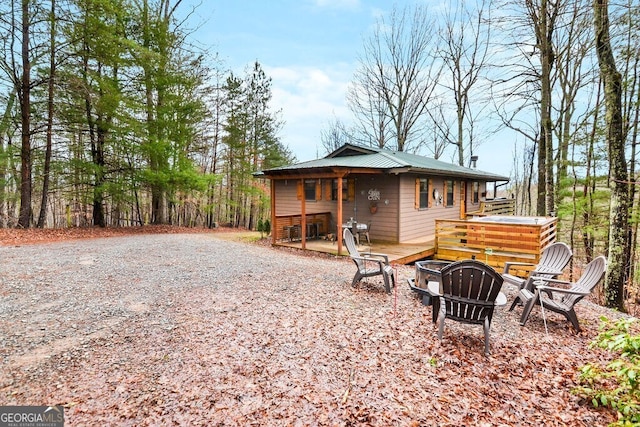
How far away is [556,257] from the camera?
504cm

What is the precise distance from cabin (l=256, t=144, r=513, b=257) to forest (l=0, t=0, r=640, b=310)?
3374mm

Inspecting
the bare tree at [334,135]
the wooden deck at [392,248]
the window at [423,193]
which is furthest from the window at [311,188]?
the bare tree at [334,135]

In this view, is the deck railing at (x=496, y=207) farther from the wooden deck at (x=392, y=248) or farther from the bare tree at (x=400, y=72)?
the bare tree at (x=400, y=72)

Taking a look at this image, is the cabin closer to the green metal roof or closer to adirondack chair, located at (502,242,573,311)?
the green metal roof

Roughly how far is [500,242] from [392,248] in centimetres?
270

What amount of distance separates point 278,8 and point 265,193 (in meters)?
9.33

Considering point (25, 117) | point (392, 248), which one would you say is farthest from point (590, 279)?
point (25, 117)

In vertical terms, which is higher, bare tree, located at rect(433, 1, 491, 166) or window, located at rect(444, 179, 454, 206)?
bare tree, located at rect(433, 1, 491, 166)

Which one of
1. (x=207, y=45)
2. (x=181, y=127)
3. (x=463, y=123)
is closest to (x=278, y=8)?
(x=207, y=45)

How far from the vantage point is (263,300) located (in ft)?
15.1

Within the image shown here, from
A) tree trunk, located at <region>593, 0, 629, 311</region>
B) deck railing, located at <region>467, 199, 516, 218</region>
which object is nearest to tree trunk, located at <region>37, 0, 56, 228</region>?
tree trunk, located at <region>593, 0, 629, 311</region>

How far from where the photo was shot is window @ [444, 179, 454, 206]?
40.4 ft

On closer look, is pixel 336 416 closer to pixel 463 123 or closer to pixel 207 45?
pixel 207 45

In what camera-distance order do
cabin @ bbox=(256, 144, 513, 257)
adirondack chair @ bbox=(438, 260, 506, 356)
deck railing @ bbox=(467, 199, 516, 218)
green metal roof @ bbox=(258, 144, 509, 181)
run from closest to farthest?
adirondack chair @ bbox=(438, 260, 506, 356) < green metal roof @ bbox=(258, 144, 509, 181) < cabin @ bbox=(256, 144, 513, 257) < deck railing @ bbox=(467, 199, 516, 218)
